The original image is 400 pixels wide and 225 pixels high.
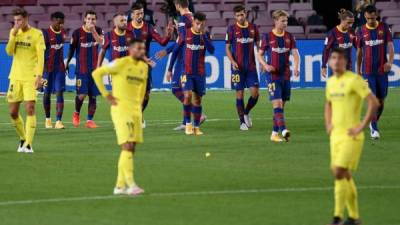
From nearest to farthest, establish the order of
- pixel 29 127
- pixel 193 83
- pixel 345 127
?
pixel 345 127 → pixel 29 127 → pixel 193 83

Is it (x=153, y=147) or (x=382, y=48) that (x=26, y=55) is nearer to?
(x=153, y=147)

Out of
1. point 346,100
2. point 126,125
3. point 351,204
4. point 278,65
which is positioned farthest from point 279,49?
point 351,204

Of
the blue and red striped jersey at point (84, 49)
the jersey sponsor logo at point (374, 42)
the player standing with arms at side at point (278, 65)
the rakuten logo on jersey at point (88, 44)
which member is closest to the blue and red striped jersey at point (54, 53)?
the blue and red striped jersey at point (84, 49)

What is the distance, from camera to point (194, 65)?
859 inches

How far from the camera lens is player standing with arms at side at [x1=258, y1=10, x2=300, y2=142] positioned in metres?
20.0

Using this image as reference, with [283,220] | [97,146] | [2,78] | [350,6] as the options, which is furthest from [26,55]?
[350,6]

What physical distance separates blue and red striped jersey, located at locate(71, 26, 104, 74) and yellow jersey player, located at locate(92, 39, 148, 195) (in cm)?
948

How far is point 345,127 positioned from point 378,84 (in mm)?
8882

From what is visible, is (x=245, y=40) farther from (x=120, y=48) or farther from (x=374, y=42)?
(x=374, y=42)

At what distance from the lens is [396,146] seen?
1927 cm

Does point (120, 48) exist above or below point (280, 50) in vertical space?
above

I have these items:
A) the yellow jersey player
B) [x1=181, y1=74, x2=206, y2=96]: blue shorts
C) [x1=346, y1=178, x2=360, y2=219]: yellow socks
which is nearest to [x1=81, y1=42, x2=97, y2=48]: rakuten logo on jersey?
[x1=181, y1=74, x2=206, y2=96]: blue shorts

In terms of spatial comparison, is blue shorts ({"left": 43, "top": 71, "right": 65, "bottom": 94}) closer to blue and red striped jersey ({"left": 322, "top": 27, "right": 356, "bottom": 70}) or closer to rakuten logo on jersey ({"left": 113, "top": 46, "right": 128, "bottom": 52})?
rakuten logo on jersey ({"left": 113, "top": 46, "right": 128, "bottom": 52})

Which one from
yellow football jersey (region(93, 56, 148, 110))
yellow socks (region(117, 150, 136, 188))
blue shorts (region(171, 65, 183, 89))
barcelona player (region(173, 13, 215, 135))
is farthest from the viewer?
blue shorts (region(171, 65, 183, 89))
